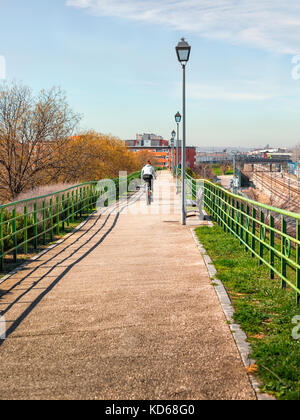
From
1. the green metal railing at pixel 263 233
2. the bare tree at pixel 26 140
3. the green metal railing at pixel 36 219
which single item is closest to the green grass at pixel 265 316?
the green metal railing at pixel 263 233

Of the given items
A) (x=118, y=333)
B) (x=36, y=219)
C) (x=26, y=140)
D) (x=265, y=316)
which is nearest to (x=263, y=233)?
(x=265, y=316)

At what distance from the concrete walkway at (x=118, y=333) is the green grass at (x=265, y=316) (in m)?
0.21

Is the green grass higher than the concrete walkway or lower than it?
higher

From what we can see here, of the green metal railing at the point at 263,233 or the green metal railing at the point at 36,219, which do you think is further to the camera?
the green metal railing at the point at 36,219

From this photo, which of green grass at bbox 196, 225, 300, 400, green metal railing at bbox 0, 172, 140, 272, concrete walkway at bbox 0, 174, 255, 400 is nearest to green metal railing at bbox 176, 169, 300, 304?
green grass at bbox 196, 225, 300, 400

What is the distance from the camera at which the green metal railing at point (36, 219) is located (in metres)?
9.68

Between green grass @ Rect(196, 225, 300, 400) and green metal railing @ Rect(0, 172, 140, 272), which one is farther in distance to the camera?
green metal railing @ Rect(0, 172, 140, 272)

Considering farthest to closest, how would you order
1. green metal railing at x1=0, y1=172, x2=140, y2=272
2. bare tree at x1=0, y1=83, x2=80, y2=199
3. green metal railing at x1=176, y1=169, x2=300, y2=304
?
bare tree at x1=0, y1=83, x2=80, y2=199, green metal railing at x1=0, y1=172, x2=140, y2=272, green metal railing at x1=176, y1=169, x2=300, y2=304

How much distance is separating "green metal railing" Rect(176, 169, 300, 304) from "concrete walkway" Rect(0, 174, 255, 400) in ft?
3.37

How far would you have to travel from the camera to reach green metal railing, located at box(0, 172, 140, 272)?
968 cm

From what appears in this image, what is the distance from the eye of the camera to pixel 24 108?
2448cm

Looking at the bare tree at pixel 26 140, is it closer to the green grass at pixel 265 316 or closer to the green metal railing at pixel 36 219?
the green metal railing at pixel 36 219

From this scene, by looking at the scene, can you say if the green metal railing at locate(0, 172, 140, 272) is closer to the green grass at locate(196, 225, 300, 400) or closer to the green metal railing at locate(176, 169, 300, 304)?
the green grass at locate(196, 225, 300, 400)
